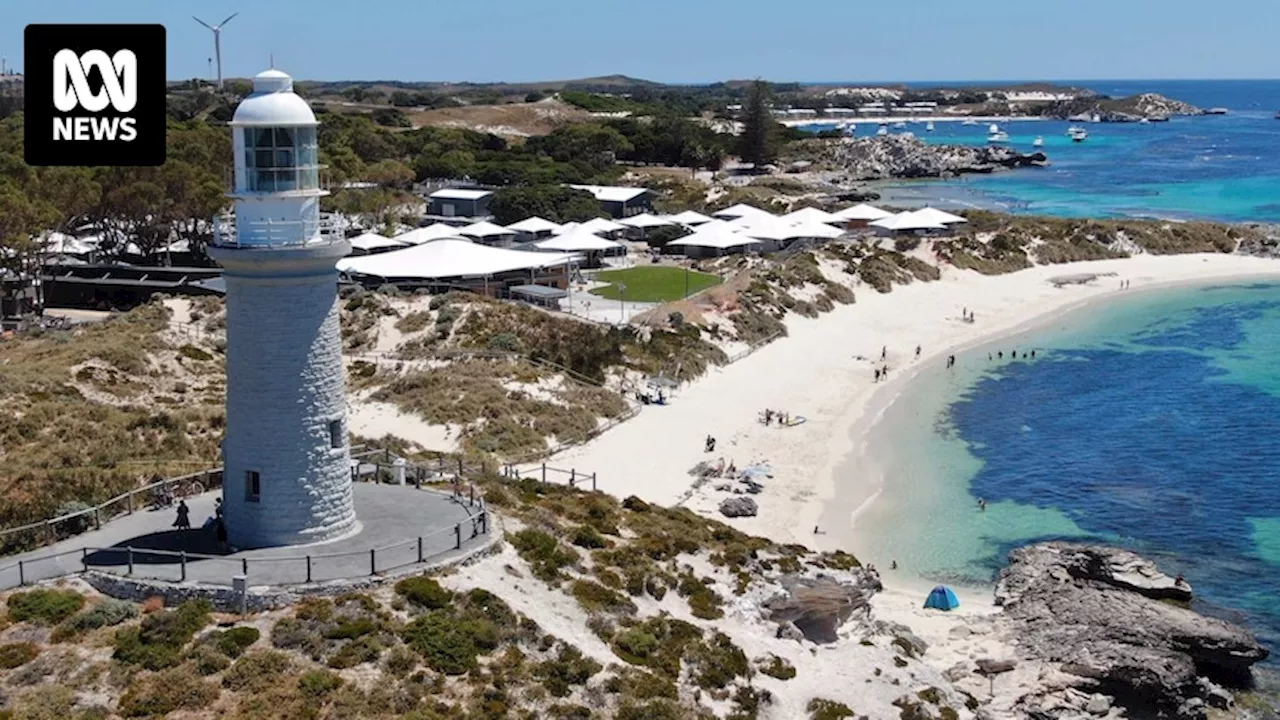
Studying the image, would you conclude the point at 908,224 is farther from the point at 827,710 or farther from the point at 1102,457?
the point at 827,710

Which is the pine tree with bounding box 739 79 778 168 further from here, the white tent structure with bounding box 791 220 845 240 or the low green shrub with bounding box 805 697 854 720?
the low green shrub with bounding box 805 697 854 720

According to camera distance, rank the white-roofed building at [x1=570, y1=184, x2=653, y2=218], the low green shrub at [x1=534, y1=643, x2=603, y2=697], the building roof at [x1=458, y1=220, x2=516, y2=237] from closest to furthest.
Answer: the low green shrub at [x1=534, y1=643, x2=603, y2=697] < the building roof at [x1=458, y1=220, x2=516, y2=237] < the white-roofed building at [x1=570, y1=184, x2=653, y2=218]

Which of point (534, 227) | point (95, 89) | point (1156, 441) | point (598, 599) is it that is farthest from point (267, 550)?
point (534, 227)

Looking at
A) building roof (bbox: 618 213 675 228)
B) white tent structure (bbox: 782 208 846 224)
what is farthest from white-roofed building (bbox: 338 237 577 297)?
white tent structure (bbox: 782 208 846 224)

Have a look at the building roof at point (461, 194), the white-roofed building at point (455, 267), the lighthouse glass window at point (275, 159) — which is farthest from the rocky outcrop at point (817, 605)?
the building roof at point (461, 194)

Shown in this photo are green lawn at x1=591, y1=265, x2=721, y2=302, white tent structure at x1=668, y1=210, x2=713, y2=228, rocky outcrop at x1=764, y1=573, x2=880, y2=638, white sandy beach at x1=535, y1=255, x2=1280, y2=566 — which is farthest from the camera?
white tent structure at x1=668, y1=210, x2=713, y2=228

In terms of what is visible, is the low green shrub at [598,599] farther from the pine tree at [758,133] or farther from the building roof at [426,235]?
the pine tree at [758,133]
